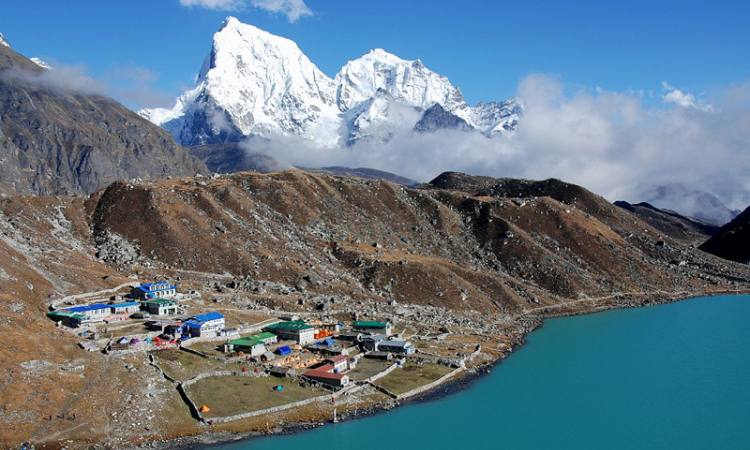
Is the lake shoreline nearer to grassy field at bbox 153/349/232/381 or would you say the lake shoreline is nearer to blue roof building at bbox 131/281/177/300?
grassy field at bbox 153/349/232/381

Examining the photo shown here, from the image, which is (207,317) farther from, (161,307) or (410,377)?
(410,377)

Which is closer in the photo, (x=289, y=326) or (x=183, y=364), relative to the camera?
(x=183, y=364)

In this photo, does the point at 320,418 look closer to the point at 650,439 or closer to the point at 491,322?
the point at 650,439

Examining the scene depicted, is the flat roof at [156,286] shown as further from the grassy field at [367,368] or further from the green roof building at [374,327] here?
the grassy field at [367,368]

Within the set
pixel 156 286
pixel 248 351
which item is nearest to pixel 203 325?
pixel 248 351

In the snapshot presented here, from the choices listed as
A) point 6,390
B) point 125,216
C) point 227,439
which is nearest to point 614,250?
point 125,216

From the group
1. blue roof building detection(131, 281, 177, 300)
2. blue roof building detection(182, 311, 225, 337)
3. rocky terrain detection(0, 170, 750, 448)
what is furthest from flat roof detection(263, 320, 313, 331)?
blue roof building detection(131, 281, 177, 300)
